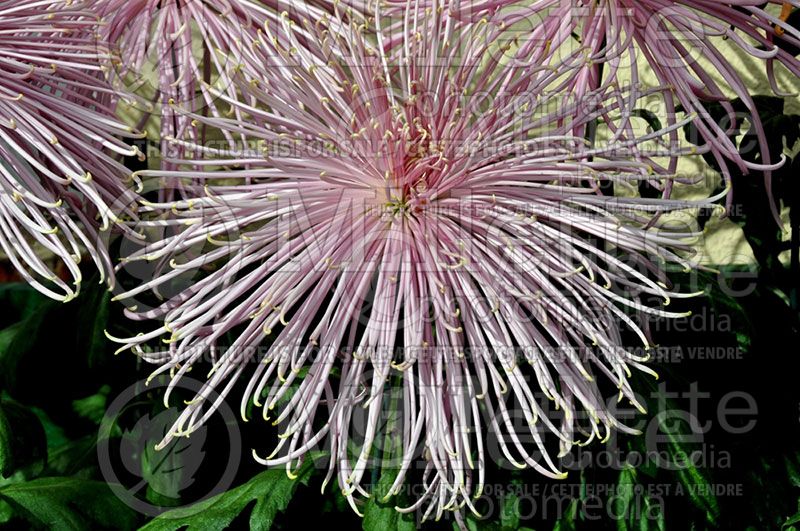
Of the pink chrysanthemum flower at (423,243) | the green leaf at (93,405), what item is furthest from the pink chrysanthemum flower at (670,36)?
the green leaf at (93,405)

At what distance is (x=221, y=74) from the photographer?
2.68 feet

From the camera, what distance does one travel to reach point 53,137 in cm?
67

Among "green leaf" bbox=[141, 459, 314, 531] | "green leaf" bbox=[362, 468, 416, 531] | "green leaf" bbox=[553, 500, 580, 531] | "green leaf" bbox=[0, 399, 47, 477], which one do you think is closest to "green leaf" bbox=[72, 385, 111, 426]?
"green leaf" bbox=[0, 399, 47, 477]

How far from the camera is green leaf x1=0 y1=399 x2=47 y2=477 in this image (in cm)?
77

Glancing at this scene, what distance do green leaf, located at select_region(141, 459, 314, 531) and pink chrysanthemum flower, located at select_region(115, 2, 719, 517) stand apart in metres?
0.08

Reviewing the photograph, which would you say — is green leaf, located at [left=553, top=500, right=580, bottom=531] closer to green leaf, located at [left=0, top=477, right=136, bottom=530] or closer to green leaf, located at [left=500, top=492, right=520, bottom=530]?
green leaf, located at [left=500, top=492, right=520, bottom=530]

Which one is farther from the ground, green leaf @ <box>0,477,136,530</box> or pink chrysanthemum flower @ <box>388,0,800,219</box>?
pink chrysanthemum flower @ <box>388,0,800,219</box>

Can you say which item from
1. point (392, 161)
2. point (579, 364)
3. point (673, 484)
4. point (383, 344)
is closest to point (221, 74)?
point (392, 161)

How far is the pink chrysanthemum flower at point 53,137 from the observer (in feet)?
2.19

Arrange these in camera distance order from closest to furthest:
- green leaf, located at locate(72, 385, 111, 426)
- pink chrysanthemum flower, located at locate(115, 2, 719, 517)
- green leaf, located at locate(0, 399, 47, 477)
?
pink chrysanthemum flower, located at locate(115, 2, 719, 517), green leaf, located at locate(0, 399, 47, 477), green leaf, located at locate(72, 385, 111, 426)

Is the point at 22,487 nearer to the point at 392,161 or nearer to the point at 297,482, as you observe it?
the point at 297,482

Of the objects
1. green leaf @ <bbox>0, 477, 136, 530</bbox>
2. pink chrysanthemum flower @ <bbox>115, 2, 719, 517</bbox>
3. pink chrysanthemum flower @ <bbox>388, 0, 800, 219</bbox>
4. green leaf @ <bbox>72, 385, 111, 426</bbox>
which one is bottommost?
green leaf @ <bbox>0, 477, 136, 530</bbox>

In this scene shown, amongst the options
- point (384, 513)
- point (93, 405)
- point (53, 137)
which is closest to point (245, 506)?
point (384, 513)

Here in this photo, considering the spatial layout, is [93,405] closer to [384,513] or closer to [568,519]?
[384,513]
